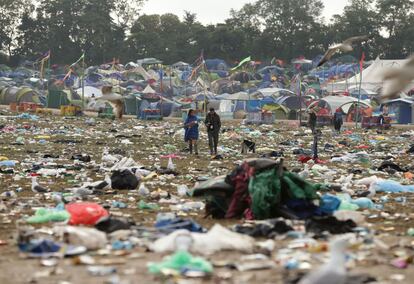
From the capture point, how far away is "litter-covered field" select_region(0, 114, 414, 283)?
5191 millimetres

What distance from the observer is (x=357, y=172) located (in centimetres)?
1286

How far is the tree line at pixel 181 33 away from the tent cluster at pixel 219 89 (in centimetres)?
565

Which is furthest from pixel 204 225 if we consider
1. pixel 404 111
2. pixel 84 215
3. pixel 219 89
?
pixel 219 89

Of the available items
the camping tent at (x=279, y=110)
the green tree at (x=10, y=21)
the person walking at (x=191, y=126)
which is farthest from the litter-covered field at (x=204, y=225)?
the green tree at (x=10, y=21)

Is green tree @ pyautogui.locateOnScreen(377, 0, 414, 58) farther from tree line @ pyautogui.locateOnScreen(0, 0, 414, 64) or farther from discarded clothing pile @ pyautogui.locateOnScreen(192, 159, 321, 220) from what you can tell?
discarded clothing pile @ pyautogui.locateOnScreen(192, 159, 321, 220)

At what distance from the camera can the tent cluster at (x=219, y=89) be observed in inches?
1500

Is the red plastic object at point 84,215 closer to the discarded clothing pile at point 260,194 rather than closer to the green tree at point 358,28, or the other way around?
the discarded clothing pile at point 260,194

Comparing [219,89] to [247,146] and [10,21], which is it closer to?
[10,21]

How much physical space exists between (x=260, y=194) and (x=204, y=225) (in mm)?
673

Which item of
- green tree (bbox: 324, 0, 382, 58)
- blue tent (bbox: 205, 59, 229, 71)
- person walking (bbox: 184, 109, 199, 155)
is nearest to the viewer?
person walking (bbox: 184, 109, 199, 155)

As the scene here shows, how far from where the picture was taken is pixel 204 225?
720 cm

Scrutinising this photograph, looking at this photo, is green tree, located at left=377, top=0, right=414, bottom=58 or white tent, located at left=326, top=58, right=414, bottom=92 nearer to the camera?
white tent, located at left=326, top=58, right=414, bottom=92

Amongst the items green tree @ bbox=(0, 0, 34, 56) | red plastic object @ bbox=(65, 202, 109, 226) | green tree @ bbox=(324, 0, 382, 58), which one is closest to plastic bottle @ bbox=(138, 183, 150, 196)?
red plastic object @ bbox=(65, 202, 109, 226)

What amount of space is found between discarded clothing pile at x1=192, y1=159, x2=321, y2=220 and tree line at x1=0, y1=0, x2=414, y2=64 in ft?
224
